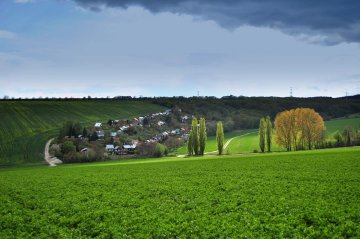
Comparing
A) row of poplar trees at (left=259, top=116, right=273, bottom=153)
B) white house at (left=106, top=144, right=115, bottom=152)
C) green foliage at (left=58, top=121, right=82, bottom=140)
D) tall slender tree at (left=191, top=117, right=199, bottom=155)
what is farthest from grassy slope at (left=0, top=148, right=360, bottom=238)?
green foliage at (left=58, top=121, right=82, bottom=140)

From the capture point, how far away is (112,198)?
34.1 meters

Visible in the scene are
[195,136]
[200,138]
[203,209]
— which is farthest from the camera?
[200,138]

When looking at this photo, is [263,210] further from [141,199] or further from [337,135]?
[337,135]

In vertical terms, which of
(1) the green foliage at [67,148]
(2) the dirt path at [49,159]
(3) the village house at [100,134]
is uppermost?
(3) the village house at [100,134]

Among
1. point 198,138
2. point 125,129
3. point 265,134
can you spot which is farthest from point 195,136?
point 125,129

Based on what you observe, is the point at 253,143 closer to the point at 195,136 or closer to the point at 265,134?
the point at 265,134

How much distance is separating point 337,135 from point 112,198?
104 metres

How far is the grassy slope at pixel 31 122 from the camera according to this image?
126875 mm

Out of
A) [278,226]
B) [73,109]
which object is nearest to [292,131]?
[278,226]

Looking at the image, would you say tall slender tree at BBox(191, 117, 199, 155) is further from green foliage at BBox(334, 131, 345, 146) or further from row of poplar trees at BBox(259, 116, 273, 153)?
green foliage at BBox(334, 131, 345, 146)

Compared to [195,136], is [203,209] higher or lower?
lower

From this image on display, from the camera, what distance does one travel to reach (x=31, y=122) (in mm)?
161125

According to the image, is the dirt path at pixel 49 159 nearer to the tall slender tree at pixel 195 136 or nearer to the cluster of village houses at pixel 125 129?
the cluster of village houses at pixel 125 129

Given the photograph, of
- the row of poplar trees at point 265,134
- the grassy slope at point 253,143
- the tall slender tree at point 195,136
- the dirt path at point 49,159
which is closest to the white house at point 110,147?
the dirt path at point 49,159
